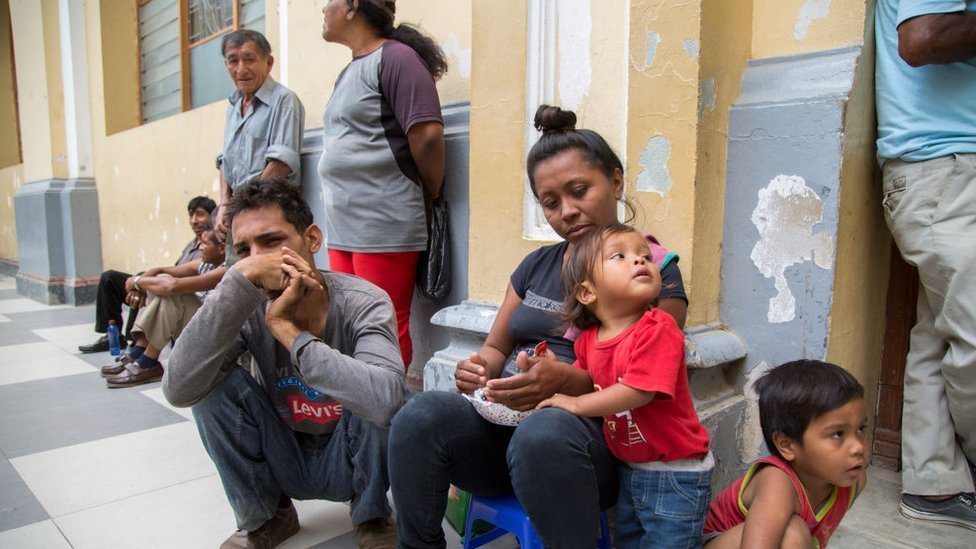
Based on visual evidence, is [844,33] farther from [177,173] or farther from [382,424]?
[177,173]

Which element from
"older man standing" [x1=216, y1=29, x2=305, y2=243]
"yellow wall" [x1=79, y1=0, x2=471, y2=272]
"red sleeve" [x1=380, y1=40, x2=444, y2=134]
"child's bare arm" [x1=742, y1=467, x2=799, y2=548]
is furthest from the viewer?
"older man standing" [x1=216, y1=29, x2=305, y2=243]

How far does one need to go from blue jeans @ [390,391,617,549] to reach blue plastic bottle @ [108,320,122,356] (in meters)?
3.55

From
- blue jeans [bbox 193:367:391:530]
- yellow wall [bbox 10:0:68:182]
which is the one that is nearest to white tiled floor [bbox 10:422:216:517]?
blue jeans [bbox 193:367:391:530]

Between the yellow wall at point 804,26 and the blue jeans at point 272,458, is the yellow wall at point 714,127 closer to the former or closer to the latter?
the yellow wall at point 804,26

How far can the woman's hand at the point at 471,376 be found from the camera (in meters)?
1.54

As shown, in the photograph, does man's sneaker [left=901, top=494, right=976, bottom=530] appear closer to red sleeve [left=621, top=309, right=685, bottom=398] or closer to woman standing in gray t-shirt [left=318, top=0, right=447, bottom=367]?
red sleeve [left=621, top=309, right=685, bottom=398]

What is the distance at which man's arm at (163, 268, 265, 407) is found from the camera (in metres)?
1.66

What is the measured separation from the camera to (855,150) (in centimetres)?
183

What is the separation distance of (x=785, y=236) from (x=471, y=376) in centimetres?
99

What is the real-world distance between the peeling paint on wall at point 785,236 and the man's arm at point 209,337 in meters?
1.41

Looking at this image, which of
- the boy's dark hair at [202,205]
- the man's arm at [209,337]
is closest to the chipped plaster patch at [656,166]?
the man's arm at [209,337]

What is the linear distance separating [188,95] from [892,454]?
603cm

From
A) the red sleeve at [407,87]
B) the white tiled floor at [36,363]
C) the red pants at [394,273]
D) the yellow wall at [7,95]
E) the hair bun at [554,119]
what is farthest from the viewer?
the yellow wall at [7,95]

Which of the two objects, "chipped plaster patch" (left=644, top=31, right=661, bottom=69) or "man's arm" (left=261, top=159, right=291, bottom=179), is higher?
"chipped plaster patch" (left=644, top=31, right=661, bottom=69)
